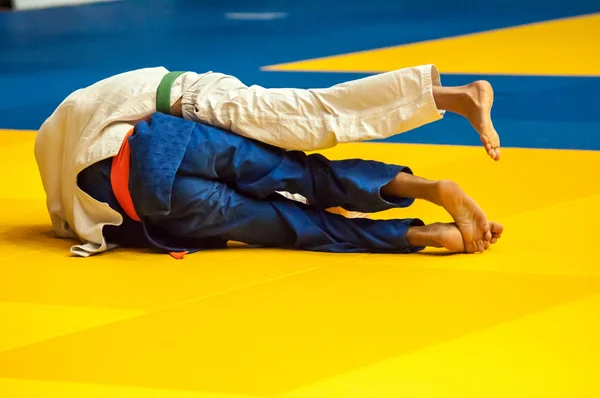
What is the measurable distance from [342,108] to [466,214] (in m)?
0.60

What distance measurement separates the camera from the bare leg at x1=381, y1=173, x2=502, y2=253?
3.86 meters

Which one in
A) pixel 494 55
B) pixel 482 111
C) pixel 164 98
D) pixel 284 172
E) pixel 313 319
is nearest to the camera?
pixel 313 319

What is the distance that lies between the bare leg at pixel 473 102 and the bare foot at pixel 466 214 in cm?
23

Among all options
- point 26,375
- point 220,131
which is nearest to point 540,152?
point 220,131

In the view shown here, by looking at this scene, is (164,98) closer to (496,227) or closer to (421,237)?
(421,237)

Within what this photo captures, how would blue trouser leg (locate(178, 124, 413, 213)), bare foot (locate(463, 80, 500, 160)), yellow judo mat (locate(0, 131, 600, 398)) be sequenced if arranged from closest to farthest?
yellow judo mat (locate(0, 131, 600, 398)), bare foot (locate(463, 80, 500, 160)), blue trouser leg (locate(178, 124, 413, 213))

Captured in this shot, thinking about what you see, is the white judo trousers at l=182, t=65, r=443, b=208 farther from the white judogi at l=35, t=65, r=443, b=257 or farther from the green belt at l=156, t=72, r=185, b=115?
the green belt at l=156, t=72, r=185, b=115

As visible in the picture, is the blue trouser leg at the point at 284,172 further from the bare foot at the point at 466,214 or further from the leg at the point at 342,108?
the bare foot at the point at 466,214

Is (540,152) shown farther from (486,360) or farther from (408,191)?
(486,360)

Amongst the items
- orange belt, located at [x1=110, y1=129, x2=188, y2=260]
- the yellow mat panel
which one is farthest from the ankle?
the yellow mat panel

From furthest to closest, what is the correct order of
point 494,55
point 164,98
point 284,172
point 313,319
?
point 494,55
point 164,98
point 284,172
point 313,319

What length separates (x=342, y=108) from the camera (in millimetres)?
3965

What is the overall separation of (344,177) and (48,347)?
128cm

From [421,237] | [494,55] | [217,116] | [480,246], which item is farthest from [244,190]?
[494,55]
